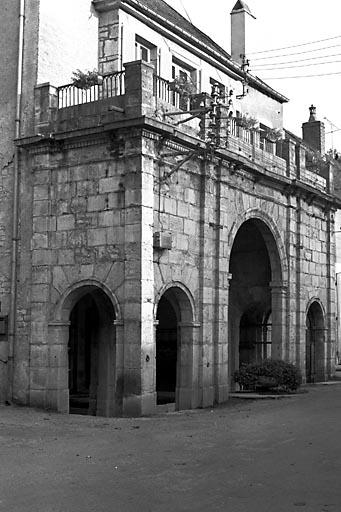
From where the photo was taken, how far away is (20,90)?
1627 cm

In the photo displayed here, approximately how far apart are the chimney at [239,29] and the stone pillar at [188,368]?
11081 mm

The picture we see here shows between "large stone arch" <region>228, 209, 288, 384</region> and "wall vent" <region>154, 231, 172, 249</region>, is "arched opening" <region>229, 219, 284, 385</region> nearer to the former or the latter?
"large stone arch" <region>228, 209, 288, 384</region>

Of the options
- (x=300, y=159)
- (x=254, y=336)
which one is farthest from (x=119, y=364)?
(x=300, y=159)

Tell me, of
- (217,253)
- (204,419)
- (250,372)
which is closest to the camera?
(204,419)

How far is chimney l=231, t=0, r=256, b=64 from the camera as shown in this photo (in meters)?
24.0

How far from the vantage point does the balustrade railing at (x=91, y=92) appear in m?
15.7

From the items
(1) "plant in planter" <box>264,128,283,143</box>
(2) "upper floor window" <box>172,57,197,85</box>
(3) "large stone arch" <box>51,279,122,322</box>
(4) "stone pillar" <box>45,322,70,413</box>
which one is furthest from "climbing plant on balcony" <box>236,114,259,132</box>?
(4) "stone pillar" <box>45,322,70,413</box>

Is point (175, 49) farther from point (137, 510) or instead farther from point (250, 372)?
point (137, 510)

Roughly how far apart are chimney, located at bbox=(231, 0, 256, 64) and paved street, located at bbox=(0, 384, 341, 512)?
44.4 feet

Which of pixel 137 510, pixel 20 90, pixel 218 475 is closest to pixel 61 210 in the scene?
pixel 20 90

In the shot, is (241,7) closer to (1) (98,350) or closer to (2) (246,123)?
(2) (246,123)

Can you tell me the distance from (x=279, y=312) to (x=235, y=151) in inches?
190

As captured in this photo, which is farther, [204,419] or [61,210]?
[61,210]

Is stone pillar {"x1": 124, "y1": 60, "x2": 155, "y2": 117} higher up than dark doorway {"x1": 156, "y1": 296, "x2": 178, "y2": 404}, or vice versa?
stone pillar {"x1": 124, "y1": 60, "x2": 155, "y2": 117}
